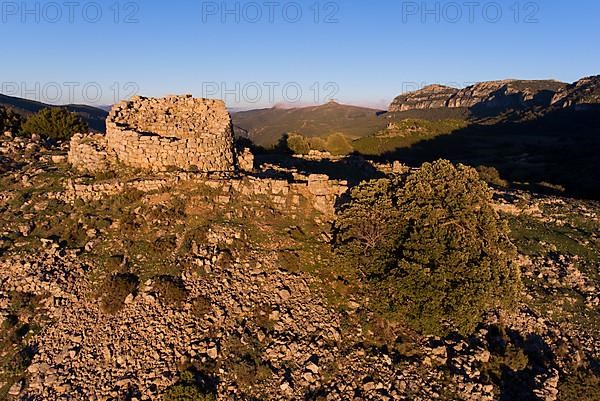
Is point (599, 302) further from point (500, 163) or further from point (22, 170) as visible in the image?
point (500, 163)

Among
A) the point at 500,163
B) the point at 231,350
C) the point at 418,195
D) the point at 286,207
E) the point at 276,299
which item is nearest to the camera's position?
the point at 231,350

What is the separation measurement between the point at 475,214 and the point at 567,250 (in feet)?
31.1

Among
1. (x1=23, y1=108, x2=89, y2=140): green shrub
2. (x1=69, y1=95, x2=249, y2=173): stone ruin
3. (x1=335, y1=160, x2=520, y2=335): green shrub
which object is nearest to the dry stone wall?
(x1=69, y1=95, x2=249, y2=173): stone ruin

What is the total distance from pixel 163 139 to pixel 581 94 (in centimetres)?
13863

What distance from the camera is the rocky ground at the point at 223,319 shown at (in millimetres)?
12852

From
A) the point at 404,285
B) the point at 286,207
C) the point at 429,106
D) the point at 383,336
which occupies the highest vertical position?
the point at 429,106

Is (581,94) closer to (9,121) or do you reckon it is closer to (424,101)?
(424,101)

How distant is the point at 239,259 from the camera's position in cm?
1659

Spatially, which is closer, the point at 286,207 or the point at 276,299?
the point at 276,299

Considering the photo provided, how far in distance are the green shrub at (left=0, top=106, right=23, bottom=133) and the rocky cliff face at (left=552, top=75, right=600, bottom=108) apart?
Result: 414 ft

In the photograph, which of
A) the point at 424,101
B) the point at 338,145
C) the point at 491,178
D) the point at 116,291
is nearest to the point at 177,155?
the point at 116,291

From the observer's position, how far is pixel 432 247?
586 inches

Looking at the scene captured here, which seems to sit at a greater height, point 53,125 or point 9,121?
point 9,121

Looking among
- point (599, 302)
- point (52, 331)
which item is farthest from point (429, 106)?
point (52, 331)
